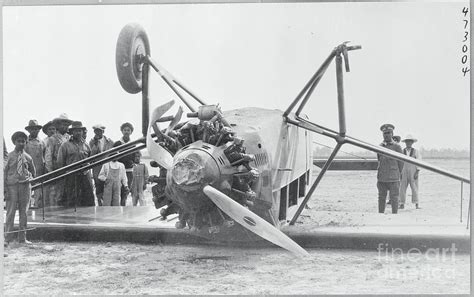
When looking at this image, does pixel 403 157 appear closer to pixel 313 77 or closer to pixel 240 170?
pixel 313 77

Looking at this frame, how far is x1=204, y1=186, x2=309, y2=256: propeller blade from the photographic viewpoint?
22.3 feet

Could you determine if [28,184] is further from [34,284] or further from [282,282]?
[282,282]

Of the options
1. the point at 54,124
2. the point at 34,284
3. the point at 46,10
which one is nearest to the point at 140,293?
the point at 34,284

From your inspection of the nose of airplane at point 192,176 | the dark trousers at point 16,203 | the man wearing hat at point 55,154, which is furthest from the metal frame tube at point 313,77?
the man wearing hat at point 55,154

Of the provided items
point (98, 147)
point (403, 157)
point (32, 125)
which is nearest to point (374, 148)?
point (403, 157)

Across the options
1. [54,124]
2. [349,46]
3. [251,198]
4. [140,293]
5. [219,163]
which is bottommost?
[140,293]

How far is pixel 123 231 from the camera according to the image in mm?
9414

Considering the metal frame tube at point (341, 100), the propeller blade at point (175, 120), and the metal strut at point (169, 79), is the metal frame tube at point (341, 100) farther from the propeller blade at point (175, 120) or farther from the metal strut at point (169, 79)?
the propeller blade at point (175, 120)

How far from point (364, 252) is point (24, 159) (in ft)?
19.4

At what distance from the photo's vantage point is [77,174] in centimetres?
1183

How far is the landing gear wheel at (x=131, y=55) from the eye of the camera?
9.59 m

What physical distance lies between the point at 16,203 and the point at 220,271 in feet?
12.7

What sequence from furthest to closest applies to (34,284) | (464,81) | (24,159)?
1. (24,159)
2. (464,81)
3. (34,284)

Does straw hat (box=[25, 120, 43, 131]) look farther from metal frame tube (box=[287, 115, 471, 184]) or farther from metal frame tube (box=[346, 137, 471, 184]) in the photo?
metal frame tube (box=[346, 137, 471, 184])
